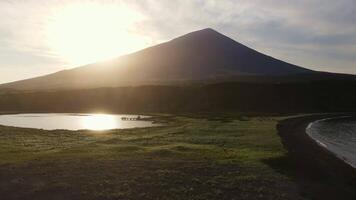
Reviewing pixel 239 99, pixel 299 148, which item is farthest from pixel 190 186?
pixel 239 99

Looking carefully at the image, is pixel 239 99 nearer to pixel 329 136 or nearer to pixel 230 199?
pixel 329 136

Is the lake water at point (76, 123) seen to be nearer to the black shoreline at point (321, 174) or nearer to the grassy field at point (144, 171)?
the grassy field at point (144, 171)

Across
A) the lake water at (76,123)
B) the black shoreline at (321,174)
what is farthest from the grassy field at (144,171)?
the lake water at (76,123)

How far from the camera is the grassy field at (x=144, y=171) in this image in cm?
3142

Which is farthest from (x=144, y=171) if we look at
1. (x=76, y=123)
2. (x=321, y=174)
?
(x=76, y=123)

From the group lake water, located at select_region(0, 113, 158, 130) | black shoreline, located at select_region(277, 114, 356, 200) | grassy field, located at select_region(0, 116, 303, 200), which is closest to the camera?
grassy field, located at select_region(0, 116, 303, 200)

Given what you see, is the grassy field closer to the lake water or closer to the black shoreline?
the black shoreline

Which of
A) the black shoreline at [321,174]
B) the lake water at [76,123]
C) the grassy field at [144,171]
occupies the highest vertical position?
the lake water at [76,123]

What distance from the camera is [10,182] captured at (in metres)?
33.8

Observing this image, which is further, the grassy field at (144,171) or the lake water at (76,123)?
the lake water at (76,123)

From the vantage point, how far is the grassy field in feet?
103

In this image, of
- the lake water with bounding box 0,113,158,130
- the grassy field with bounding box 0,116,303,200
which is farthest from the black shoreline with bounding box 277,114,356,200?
the lake water with bounding box 0,113,158,130

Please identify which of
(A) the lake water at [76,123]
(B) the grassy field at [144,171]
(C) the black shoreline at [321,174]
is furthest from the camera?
(A) the lake water at [76,123]

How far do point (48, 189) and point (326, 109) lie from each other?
169 meters
